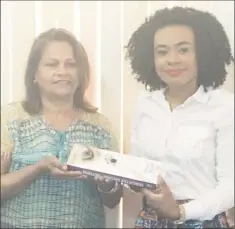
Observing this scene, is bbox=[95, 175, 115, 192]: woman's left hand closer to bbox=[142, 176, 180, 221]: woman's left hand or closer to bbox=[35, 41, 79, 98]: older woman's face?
bbox=[142, 176, 180, 221]: woman's left hand

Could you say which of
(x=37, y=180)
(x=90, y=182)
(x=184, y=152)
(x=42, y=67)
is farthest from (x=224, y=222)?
(x=42, y=67)

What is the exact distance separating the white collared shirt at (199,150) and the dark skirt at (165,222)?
16mm

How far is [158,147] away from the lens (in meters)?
0.98

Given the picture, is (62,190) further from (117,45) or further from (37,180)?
(117,45)

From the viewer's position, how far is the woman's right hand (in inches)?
37.3

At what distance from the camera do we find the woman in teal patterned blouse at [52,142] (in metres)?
0.96

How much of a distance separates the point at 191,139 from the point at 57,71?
1.08 feet

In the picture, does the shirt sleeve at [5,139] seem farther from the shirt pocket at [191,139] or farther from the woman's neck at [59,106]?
the shirt pocket at [191,139]

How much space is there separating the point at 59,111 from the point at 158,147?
23cm

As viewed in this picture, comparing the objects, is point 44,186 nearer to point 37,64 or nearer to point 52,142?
point 52,142

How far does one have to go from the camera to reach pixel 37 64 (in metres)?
0.98

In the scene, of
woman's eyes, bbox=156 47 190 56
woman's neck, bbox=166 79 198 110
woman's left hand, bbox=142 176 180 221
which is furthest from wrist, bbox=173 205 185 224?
woman's eyes, bbox=156 47 190 56

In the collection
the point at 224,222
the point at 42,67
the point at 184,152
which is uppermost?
the point at 42,67

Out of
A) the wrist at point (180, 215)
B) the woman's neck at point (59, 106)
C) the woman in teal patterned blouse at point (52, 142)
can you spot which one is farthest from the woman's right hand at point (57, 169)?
the wrist at point (180, 215)
